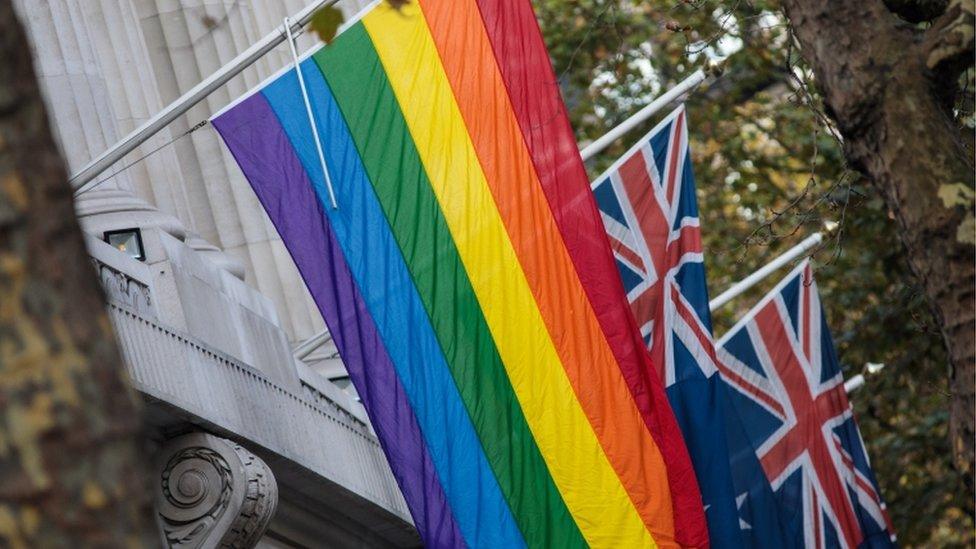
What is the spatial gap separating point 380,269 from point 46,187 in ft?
23.8

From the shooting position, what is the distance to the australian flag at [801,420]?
1379 centimetres

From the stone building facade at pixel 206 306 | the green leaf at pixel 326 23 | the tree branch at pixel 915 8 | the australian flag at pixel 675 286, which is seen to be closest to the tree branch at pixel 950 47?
the tree branch at pixel 915 8

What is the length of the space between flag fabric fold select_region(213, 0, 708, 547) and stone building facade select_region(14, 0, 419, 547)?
638 mm

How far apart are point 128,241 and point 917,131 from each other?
4.67 meters

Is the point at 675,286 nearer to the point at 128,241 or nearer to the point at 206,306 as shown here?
the point at 206,306

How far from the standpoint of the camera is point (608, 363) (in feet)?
32.2

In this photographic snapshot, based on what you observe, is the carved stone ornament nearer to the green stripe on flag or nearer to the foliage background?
the green stripe on flag

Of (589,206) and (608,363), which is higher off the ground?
(589,206)

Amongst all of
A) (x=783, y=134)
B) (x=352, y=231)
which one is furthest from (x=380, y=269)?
(x=783, y=134)

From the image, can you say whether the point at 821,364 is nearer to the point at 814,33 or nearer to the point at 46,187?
the point at 814,33

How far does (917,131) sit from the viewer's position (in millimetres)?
6305

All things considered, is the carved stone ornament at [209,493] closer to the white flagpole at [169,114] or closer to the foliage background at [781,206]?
the white flagpole at [169,114]

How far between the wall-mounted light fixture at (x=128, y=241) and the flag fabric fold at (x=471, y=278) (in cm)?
67

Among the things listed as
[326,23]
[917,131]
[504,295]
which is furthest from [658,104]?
[326,23]
